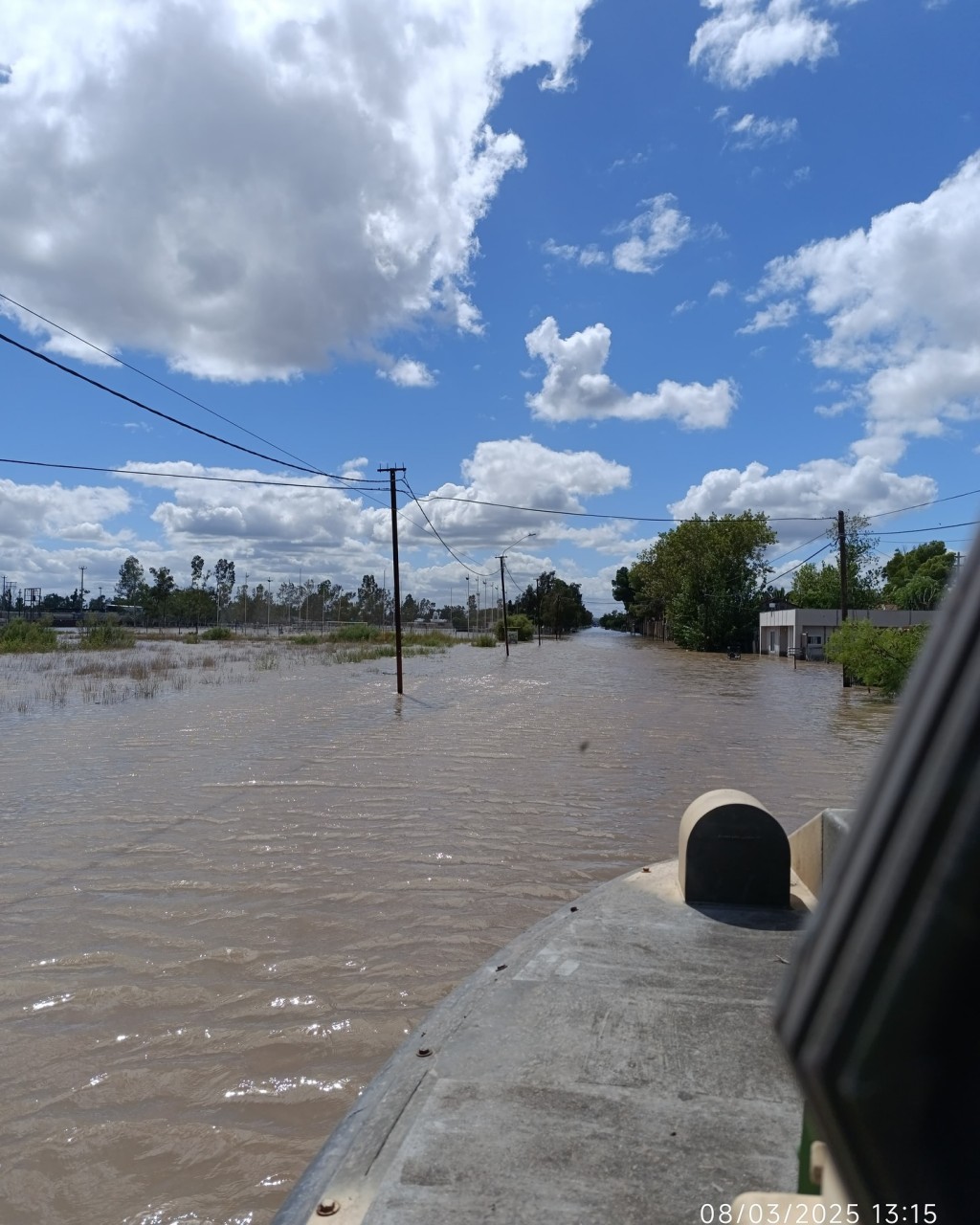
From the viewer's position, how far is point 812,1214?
1.76m

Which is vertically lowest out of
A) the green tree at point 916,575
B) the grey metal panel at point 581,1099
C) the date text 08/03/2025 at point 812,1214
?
the grey metal panel at point 581,1099

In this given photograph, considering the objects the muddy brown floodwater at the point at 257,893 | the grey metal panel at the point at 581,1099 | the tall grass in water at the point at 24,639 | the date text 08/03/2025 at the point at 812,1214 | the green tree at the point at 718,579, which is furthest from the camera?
the green tree at the point at 718,579

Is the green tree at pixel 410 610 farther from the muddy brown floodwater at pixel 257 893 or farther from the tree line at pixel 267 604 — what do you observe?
the muddy brown floodwater at pixel 257 893

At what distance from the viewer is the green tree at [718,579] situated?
68562mm

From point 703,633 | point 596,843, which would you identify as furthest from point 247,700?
point 703,633

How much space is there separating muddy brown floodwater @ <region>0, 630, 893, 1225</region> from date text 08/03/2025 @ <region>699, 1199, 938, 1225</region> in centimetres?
224

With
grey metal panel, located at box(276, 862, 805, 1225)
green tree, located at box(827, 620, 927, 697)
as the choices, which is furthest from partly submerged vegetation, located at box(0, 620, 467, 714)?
grey metal panel, located at box(276, 862, 805, 1225)

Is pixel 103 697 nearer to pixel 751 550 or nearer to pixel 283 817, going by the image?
pixel 283 817

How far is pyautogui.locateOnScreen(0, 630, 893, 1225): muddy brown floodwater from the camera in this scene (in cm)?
449

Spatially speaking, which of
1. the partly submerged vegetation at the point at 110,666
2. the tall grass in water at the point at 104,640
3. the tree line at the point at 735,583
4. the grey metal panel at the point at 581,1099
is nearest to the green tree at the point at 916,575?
the tree line at the point at 735,583

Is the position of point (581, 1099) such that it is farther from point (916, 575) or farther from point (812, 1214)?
point (916, 575)

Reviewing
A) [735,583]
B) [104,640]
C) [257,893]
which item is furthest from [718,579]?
[257,893]

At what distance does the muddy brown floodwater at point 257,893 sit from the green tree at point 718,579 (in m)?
48.7

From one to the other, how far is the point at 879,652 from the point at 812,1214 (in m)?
27.7
